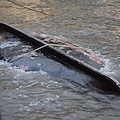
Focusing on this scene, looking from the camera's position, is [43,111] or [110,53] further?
[110,53]

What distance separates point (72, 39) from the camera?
8383 mm

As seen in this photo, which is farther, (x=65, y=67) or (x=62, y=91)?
(x=65, y=67)

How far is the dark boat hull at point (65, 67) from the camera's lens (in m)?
4.35

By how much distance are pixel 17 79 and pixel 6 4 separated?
9.75m

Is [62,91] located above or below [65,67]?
below

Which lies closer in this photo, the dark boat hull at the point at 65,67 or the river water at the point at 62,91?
the river water at the point at 62,91

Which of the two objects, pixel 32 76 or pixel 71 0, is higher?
pixel 71 0

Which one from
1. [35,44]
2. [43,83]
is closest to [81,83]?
[43,83]

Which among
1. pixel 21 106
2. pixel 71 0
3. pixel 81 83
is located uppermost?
pixel 71 0

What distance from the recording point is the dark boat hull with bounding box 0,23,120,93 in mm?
4352

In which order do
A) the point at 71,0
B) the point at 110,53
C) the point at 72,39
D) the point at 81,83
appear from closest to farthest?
the point at 81,83
the point at 110,53
the point at 72,39
the point at 71,0

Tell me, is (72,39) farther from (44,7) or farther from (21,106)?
(44,7)

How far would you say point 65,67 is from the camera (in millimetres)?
5039

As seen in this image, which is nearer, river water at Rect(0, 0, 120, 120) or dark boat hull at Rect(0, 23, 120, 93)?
river water at Rect(0, 0, 120, 120)
